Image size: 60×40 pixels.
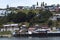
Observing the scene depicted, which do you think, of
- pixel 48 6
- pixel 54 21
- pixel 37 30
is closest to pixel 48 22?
pixel 54 21

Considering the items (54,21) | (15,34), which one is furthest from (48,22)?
(15,34)

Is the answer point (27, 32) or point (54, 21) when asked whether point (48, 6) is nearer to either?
point (54, 21)

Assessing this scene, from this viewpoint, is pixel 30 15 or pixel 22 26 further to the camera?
pixel 30 15

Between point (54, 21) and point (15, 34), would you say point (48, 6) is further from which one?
point (15, 34)

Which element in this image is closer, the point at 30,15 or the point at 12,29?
the point at 12,29

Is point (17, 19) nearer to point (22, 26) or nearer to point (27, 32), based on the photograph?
point (22, 26)

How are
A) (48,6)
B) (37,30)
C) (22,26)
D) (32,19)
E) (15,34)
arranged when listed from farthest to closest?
(48,6), (32,19), (22,26), (37,30), (15,34)

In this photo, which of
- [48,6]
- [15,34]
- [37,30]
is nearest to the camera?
[15,34]

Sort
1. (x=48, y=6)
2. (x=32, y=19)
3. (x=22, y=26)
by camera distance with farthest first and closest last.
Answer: (x=48, y=6), (x=32, y=19), (x=22, y=26)

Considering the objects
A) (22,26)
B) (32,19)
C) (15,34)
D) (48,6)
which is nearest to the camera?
(15,34)
